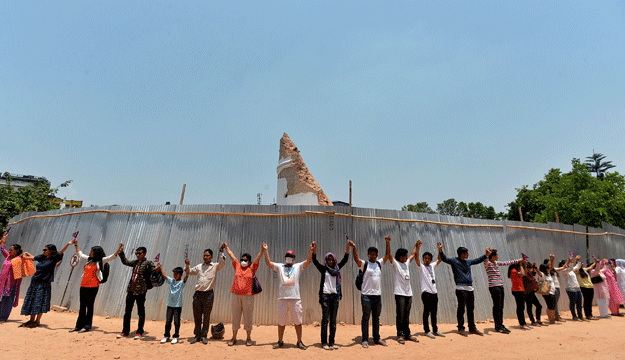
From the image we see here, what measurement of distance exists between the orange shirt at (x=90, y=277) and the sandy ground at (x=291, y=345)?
0.85m

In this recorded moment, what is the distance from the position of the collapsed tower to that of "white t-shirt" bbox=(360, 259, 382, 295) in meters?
5.69

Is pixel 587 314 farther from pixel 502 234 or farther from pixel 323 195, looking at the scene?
pixel 323 195

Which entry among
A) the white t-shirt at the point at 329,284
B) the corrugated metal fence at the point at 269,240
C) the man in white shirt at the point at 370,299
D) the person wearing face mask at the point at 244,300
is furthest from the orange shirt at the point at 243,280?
the man in white shirt at the point at 370,299

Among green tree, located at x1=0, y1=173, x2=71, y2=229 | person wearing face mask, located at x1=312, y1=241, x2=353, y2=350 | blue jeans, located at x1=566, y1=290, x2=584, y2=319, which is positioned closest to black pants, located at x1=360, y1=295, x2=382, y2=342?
person wearing face mask, located at x1=312, y1=241, x2=353, y2=350

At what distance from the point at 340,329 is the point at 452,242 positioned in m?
3.65

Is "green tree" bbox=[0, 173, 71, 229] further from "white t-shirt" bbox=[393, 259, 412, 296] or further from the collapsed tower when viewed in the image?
"white t-shirt" bbox=[393, 259, 412, 296]

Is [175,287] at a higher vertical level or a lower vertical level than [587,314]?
higher

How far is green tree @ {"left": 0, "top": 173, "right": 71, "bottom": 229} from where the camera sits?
59.4 ft

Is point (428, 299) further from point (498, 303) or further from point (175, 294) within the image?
point (175, 294)

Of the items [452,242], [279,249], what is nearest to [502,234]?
[452,242]

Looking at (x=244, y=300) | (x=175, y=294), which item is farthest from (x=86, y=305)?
(x=244, y=300)

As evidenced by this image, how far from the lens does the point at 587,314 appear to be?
839 centimetres

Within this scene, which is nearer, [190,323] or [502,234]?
[190,323]

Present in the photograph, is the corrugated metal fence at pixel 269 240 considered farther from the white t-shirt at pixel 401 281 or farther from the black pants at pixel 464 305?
the white t-shirt at pixel 401 281
